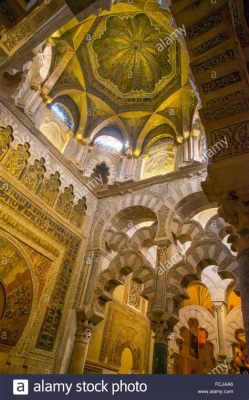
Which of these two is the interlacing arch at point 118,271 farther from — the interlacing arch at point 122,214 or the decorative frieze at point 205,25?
the decorative frieze at point 205,25

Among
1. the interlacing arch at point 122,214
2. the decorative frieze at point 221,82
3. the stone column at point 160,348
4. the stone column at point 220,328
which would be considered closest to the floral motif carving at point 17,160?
the interlacing arch at point 122,214

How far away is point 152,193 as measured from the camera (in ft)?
28.3

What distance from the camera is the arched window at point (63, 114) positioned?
30.0 feet

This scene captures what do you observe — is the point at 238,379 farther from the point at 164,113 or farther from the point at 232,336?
the point at 164,113

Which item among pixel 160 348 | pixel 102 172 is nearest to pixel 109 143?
pixel 102 172

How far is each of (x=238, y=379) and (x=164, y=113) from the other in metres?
8.42

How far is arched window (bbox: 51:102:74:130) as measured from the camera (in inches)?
360

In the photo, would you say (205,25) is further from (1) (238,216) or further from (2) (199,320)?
(2) (199,320)

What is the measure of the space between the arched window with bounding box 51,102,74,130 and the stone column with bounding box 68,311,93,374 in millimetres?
5856

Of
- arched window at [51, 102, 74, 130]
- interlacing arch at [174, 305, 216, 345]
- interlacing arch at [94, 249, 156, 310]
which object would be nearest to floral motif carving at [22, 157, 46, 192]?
arched window at [51, 102, 74, 130]

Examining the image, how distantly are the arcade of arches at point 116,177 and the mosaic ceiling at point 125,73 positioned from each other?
39mm

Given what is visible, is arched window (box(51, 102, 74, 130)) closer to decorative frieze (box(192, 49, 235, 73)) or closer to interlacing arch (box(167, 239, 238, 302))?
interlacing arch (box(167, 239, 238, 302))

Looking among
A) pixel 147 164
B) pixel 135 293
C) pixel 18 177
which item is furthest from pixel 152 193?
pixel 135 293

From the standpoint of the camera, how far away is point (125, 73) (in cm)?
1010
